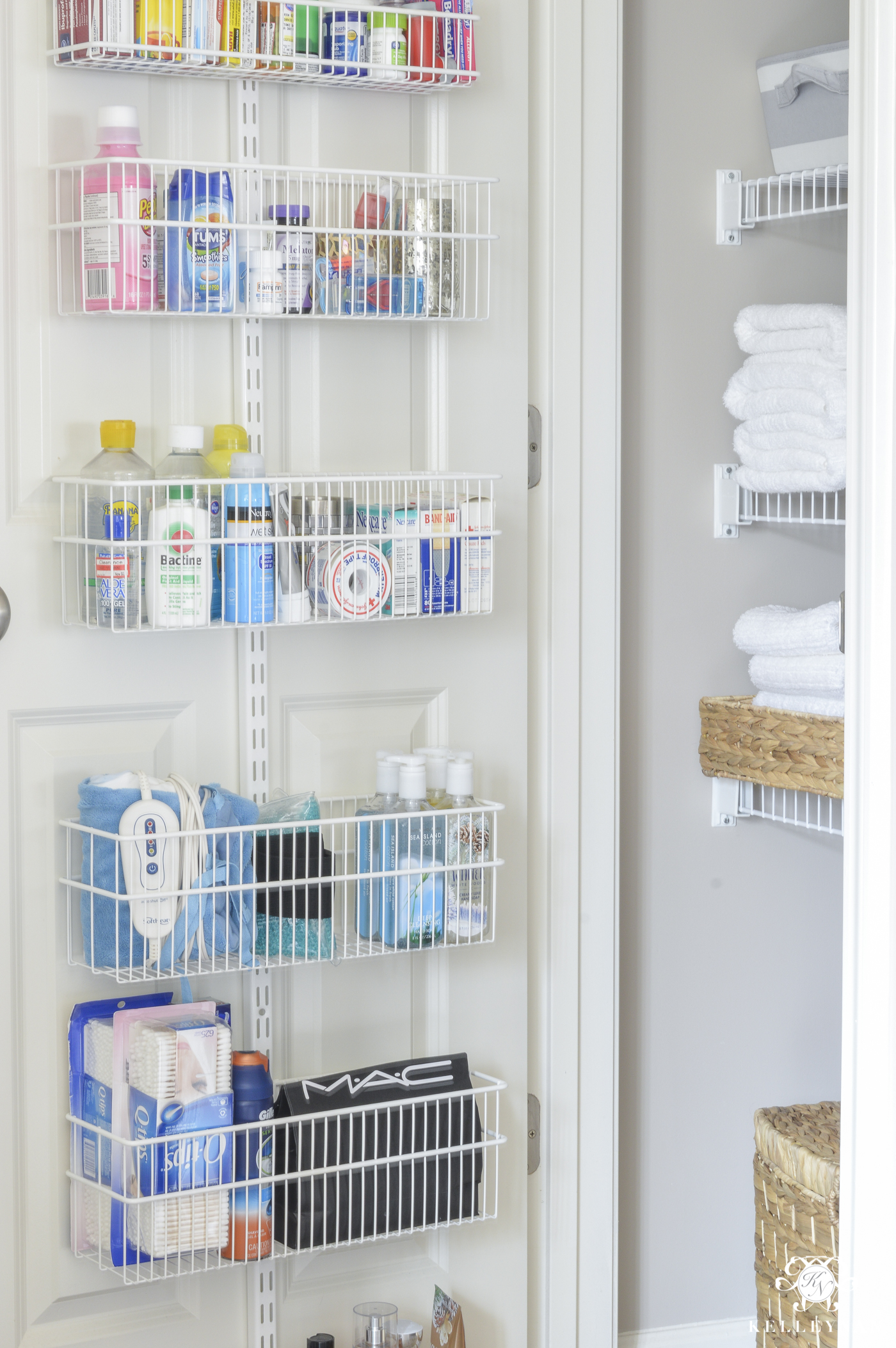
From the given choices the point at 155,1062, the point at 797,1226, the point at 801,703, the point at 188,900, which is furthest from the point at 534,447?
the point at 797,1226

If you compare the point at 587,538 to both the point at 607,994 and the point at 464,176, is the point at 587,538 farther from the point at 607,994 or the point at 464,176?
the point at 607,994

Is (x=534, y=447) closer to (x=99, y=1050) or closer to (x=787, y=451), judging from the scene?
(x=787, y=451)

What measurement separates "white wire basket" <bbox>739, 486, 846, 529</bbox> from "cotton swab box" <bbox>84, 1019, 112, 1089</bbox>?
3.71ft

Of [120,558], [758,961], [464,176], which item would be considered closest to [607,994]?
[758,961]

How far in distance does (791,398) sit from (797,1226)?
1118 millimetres

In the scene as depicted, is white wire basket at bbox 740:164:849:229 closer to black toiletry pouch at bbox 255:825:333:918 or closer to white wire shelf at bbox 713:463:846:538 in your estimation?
white wire shelf at bbox 713:463:846:538

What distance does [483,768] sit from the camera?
1866 millimetres

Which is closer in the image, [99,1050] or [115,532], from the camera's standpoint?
[115,532]

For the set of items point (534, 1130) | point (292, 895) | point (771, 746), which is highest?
point (771, 746)

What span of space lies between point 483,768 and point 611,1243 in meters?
0.70

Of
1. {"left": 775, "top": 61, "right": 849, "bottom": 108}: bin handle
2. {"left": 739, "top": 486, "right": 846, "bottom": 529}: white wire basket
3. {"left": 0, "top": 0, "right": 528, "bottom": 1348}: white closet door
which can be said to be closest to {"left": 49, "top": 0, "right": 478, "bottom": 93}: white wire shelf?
{"left": 0, "top": 0, "right": 528, "bottom": 1348}: white closet door

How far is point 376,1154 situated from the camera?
Result: 5.55 ft

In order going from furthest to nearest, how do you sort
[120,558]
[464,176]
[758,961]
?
[758,961] → [464,176] → [120,558]

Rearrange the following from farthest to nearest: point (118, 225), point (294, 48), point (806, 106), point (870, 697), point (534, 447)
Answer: point (806, 106) → point (534, 447) → point (294, 48) → point (118, 225) → point (870, 697)
